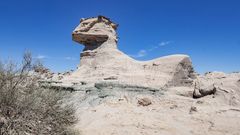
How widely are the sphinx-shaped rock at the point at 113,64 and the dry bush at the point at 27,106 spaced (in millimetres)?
7539

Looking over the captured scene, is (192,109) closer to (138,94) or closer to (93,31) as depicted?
(138,94)

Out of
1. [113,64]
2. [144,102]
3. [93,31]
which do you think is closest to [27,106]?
[144,102]

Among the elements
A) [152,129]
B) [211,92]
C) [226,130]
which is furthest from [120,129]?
[211,92]

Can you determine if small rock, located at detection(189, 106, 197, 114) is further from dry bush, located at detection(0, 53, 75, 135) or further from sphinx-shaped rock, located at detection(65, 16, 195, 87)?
dry bush, located at detection(0, 53, 75, 135)

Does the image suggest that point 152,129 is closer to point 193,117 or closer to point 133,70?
point 193,117

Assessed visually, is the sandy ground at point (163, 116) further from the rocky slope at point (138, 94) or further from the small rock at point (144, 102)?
the small rock at point (144, 102)

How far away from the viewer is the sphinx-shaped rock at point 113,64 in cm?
1696

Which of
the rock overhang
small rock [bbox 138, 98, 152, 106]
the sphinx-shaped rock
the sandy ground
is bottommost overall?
the sandy ground

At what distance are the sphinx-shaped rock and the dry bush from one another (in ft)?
24.7

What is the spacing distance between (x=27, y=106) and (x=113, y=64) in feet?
36.4

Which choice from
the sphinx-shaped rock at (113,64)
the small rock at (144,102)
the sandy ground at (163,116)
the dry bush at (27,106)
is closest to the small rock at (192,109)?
the sandy ground at (163,116)

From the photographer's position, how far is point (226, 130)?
11281mm

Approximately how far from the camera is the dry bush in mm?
7250

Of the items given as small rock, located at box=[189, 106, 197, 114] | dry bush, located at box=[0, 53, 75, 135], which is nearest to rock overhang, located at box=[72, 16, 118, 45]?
small rock, located at box=[189, 106, 197, 114]
